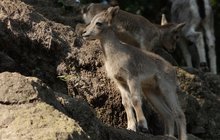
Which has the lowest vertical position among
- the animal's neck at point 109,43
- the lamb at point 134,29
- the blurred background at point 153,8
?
the animal's neck at point 109,43

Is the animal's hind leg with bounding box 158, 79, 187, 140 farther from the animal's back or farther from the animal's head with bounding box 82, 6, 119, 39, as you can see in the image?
the animal's head with bounding box 82, 6, 119, 39

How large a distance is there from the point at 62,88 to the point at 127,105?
51.1 inches

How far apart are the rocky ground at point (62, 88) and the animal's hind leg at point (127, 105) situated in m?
0.32

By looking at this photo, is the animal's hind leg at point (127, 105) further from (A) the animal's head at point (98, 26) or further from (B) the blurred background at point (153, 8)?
(B) the blurred background at point (153, 8)

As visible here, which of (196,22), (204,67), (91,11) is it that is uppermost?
(196,22)

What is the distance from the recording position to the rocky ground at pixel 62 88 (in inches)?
344

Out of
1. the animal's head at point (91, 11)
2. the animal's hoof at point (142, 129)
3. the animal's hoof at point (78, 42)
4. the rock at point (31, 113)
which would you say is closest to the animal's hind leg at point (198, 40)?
the animal's head at point (91, 11)

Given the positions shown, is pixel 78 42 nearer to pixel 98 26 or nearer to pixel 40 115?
→ pixel 98 26

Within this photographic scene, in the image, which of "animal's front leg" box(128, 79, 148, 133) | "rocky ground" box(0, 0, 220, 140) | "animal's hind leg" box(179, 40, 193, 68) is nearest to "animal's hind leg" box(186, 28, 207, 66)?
Result: "animal's hind leg" box(179, 40, 193, 68)

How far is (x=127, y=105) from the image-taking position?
12203 millimetres

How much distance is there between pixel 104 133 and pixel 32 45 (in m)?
3.54

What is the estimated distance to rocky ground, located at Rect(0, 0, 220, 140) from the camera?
28.7 ft

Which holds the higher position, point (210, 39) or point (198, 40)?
point (210, 39)

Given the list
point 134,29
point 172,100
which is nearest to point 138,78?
point 172,100
